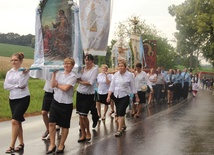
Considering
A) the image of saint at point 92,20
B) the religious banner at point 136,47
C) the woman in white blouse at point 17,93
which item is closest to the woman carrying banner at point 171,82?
the religious banner at point 136,47

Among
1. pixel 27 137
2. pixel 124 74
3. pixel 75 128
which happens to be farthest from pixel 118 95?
pixel 27 137

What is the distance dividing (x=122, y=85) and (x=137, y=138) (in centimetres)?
138

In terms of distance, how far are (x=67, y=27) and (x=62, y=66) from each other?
819 mm

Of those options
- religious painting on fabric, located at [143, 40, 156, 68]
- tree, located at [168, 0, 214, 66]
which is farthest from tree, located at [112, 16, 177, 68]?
religious painting on fabric, located at [143, 40, 156, 68]

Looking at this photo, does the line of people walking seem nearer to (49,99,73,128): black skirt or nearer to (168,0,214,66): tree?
(49,99,73,128): black skirt

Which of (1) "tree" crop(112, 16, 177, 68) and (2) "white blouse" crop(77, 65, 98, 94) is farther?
(1) "tree" crop(112, 16, 177, 68)

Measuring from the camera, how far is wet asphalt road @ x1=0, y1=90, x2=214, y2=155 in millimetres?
7652

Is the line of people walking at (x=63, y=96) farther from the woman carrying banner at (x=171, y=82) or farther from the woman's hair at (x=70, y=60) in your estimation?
the woman carrying banner at (x=171, y=82)

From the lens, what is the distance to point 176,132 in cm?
1007

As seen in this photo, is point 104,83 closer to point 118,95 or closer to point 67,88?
point 118,95

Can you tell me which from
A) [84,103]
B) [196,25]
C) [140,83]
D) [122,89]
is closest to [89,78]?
[84,103]

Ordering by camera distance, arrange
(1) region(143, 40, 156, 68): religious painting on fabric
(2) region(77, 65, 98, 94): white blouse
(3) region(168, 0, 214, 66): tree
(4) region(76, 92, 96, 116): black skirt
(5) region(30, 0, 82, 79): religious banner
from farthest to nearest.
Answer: (3) region(168, 0, 214, 66): tree → (1) region(143, 40, 156, 68): religious painting on fabric → (4) region(76, 92, 96, 116): black skirt → (2) region(77, 65, 98, 94): white blouse → (5) region(30, 0, 82, 79): religious banner

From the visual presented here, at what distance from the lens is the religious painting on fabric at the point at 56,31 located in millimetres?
7773

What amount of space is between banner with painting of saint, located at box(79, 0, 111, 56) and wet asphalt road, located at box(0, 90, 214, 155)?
2.14 meters
